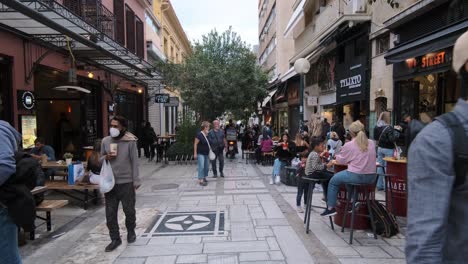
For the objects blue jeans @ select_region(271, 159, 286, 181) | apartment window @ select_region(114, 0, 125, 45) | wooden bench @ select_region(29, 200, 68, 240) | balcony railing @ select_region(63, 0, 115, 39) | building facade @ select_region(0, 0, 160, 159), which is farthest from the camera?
apartment window @ select_region(114, 0, 125, 45)

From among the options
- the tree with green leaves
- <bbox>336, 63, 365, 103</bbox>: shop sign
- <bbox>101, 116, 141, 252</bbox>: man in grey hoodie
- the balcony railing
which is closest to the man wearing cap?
<bbox>101, 116, 141, 252</bbox>: man in grey hoodie

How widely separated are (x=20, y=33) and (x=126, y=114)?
36.1ft

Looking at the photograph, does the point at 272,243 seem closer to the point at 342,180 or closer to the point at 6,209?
the point at 342,180

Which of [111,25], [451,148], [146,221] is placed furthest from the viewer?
[111,25]

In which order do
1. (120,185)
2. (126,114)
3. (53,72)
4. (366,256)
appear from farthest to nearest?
(126,114), (53,72), (120,185), (366,256)

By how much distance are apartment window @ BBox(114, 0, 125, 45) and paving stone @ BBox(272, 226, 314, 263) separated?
43.4ft

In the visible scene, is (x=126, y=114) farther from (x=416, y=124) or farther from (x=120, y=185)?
(x=416, y=124)

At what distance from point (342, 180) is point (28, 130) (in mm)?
8208

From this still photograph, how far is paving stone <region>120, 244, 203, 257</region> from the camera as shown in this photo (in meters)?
4.95

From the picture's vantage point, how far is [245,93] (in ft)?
59.7

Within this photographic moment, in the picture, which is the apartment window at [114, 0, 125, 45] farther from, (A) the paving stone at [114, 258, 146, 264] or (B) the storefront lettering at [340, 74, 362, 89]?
(A) the paving stone at [114, 258, 146, 264]

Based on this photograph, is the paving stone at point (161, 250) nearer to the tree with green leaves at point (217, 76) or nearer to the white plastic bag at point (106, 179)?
the white plastic bag at point (106, 179)

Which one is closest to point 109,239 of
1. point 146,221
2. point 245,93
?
point 146,221

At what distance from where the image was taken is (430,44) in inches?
319
